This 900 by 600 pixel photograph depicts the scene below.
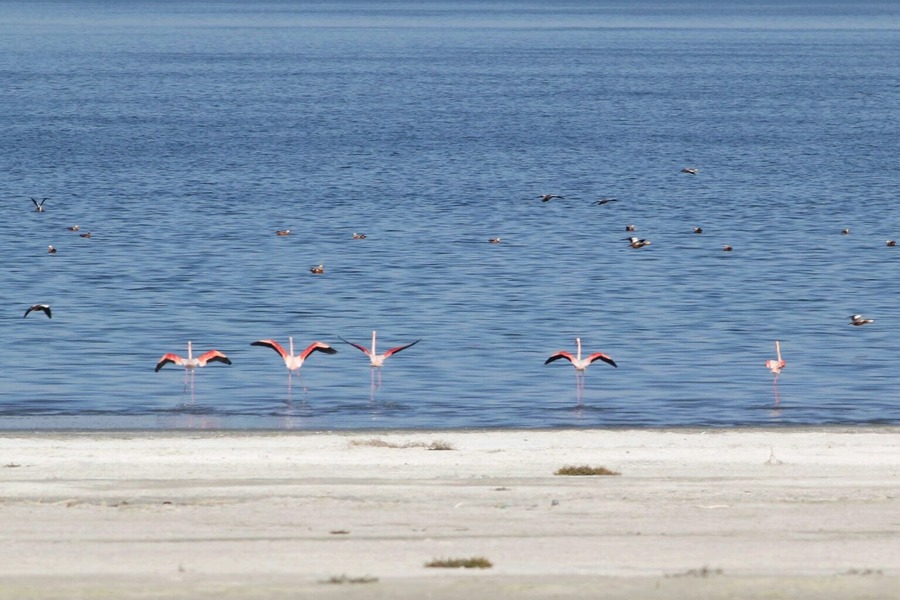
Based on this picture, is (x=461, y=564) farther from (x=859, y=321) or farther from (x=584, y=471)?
(x=859, y=321)

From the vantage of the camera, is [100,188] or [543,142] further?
[543,142]

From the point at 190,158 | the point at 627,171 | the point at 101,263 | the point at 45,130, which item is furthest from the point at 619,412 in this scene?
the point at 45,130

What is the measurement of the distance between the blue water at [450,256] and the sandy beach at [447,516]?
3.51m

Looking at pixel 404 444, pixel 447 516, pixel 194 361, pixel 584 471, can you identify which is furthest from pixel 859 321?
pixel 447 516

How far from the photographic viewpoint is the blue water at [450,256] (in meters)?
27.3

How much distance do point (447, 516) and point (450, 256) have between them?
28.7 metres

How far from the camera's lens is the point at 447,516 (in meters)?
16.5

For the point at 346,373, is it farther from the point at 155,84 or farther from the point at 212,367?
the point at 155,84

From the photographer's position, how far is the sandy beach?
13.8 meters

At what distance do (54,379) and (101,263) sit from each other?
15.4 m

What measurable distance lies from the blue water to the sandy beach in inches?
138

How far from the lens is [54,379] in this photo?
28297mm

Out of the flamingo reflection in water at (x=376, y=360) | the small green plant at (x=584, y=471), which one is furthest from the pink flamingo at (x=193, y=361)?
the small green plant at (x=584, y=471)

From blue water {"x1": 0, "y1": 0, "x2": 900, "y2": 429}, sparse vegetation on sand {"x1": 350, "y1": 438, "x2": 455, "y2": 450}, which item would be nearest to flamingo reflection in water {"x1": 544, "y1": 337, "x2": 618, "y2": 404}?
blue water {"x1": 0, "y1": 0, "x2": 900, "y2": 429}
